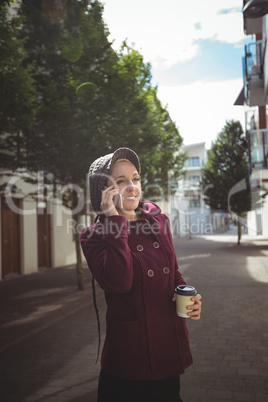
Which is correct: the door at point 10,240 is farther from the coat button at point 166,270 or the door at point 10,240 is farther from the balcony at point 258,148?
the coat button at point 166,270

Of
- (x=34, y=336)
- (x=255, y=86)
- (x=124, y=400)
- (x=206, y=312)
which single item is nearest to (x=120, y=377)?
(x=124, y=400)

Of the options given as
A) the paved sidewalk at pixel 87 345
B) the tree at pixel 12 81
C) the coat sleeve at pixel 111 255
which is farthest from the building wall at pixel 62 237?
the coat sleeve at pixel 111 255

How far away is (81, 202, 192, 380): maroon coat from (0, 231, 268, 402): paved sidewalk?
2.05m

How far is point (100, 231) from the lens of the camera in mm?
1735

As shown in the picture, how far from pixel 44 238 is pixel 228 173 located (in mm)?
14912

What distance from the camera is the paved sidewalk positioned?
367cm

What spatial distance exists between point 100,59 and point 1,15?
304 cm

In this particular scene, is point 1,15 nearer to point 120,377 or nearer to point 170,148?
point 120,377

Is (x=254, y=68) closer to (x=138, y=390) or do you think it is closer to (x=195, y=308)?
(x=195, y=308)

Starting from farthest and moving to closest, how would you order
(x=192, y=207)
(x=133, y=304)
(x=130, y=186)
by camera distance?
(x=192, y=207), (x=130, y=186), (x=133, y=304)

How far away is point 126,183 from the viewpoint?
184cm

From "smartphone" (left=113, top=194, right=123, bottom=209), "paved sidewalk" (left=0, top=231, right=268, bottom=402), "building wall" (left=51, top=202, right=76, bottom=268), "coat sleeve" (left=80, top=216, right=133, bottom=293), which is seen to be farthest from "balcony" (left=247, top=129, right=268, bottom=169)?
"coat sleeve" (left=80, top=216, right=133, bottom=293)

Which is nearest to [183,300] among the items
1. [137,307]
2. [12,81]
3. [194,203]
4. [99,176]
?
[137,307]

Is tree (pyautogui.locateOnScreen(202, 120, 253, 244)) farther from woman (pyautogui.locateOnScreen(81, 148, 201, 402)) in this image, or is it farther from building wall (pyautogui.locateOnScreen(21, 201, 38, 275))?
woman (pyautogui.locateOnScreen(81, 148, 201, 402))
